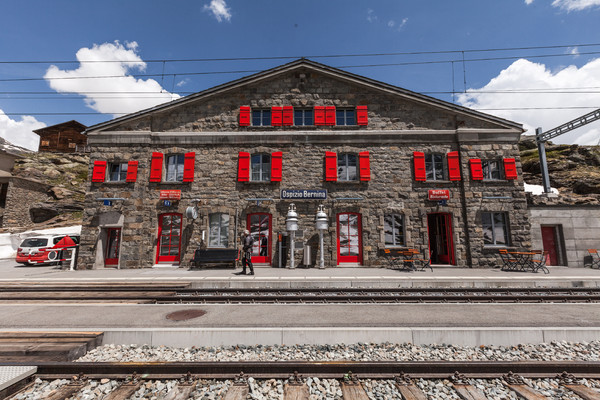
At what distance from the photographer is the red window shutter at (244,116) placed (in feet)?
47.4

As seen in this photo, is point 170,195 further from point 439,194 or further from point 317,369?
point 439,194

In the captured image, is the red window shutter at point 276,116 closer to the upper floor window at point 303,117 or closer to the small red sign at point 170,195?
the upper floor window at point 303,117

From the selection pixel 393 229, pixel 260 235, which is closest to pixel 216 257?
pixel 260 235

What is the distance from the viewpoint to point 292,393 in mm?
2938

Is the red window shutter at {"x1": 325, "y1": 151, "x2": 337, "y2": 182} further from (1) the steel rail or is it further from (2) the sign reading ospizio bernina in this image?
(1) the steel rail

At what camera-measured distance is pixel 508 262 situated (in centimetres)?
1238

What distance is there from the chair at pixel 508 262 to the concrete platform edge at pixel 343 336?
28.9 feet

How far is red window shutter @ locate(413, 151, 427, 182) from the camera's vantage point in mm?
13797

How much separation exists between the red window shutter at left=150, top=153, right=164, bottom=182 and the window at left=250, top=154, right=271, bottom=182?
16.4 ft

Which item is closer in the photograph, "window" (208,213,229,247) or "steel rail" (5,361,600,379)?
"steel rail" (5,361,600,379)

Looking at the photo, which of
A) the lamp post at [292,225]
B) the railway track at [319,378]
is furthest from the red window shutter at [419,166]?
the railway track at [319,378]

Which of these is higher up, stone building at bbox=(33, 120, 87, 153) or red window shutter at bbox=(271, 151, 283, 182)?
stone building at bbox=(33, 120, 87, 153)

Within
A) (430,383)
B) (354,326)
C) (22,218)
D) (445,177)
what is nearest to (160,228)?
(354,326)

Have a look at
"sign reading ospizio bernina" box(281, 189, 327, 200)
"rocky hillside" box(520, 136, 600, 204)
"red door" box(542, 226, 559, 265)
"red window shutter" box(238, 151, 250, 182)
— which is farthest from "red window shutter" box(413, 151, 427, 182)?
"rocky hillside" box(520, 136, 600, 204)
